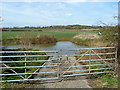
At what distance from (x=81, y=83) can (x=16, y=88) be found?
2.52m

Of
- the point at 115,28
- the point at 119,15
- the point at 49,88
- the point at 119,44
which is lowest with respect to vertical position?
the point at 49,88

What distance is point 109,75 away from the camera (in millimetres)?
5328

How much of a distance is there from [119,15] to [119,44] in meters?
1.41

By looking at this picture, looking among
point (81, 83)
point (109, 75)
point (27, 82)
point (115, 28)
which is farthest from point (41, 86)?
point (115, 28)

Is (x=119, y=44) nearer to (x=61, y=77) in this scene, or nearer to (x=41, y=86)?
(x=61, y=77)

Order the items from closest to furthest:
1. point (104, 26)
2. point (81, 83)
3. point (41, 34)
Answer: point (81, 83) < point (104, 26) < point (41, 34)

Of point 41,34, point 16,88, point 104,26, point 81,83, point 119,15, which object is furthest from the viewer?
point 41,34

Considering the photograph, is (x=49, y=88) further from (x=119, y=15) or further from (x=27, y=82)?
(x=119, y=15)

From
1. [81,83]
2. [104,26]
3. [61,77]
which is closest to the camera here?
[81,83]

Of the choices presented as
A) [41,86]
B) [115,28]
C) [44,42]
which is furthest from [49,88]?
[44,42]

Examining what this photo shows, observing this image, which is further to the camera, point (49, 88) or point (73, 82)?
point (73, 82)

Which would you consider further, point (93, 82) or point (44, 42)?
point (44, 42)

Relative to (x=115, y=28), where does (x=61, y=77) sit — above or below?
below

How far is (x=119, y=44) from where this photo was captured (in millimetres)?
5566
